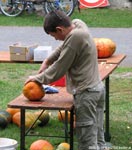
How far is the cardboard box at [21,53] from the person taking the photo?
658 centimetres

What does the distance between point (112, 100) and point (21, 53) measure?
2.34 m

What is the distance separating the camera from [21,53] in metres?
6.59

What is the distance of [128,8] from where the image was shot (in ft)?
64.2

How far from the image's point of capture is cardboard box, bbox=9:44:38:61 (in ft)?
21.6

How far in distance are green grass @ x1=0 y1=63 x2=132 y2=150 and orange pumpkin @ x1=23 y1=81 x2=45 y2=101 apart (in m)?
1.25

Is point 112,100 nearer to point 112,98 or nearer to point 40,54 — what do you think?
point 112,98

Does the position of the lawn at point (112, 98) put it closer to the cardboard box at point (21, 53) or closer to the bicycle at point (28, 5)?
the cardboard box at point (21, 53)

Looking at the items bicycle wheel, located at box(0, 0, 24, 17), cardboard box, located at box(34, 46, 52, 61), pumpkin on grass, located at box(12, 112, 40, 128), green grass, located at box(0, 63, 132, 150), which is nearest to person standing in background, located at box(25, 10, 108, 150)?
cardboard box, located at box(34, 46, 52, 61)

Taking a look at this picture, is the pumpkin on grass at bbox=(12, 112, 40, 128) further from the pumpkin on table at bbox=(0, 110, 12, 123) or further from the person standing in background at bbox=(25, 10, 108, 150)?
the person standing in background at bbox=(25, 10, 108, 150)

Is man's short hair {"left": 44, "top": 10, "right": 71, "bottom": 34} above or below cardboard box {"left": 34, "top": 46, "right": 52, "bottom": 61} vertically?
above

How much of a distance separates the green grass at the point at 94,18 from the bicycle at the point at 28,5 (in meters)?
0.18

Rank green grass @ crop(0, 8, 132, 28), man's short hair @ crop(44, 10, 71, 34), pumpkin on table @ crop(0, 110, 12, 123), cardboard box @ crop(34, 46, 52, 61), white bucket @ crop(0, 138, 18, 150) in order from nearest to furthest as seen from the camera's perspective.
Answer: man's short hair @ crop(44, 10, 71, 34) → white bucket @ crop(0, 138, 18, 150) → cardboard box @ crop(34, 46, 52, 61) → pumpkin on table @ crop(0, 110, 12, 123) → green grass @ crop(0, 8, 132, 28)

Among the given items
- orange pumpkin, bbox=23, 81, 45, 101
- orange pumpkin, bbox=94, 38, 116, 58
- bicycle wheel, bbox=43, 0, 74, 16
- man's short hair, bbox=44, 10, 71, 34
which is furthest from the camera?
bicycle wheel, bbox=43, 0, 74, 16

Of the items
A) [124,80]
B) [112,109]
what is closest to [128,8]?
[124,80]
